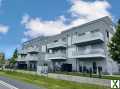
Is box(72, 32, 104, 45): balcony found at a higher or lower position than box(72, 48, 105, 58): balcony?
higher

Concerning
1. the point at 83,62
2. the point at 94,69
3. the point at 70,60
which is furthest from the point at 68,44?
the point at 94,69

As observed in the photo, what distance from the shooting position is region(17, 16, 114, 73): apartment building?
46812 millimetres

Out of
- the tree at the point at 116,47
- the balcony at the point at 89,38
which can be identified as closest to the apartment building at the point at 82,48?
the balcony at the point at 89,38

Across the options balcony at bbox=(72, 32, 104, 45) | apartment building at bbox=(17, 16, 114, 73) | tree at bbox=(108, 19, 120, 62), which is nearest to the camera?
tree at bbox=(108, 19, 120, 62)

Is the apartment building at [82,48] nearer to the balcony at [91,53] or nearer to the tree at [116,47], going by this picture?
the balcony at [91,53]

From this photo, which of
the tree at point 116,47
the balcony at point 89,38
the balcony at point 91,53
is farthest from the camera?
the balcony at point 89,38

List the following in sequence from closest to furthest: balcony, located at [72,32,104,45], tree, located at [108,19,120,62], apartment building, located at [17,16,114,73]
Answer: tree, located at [108,19,120,62] → balcony, located at [72,32,104,45] → apartment building, located at [17,16,114,73]

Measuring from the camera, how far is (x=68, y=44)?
5947 cm

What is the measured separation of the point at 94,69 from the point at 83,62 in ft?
13.8

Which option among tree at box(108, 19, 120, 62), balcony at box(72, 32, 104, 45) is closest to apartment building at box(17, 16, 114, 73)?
balcony at box(72, 32, 104, 45)

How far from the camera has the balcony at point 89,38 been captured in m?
46.3

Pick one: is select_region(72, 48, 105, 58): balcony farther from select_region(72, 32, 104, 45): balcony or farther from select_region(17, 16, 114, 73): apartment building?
select_region(72, 32, 104, 45): balcony

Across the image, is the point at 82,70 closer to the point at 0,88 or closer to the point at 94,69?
the point at 94,69

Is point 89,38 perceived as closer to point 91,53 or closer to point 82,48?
point 91,53
